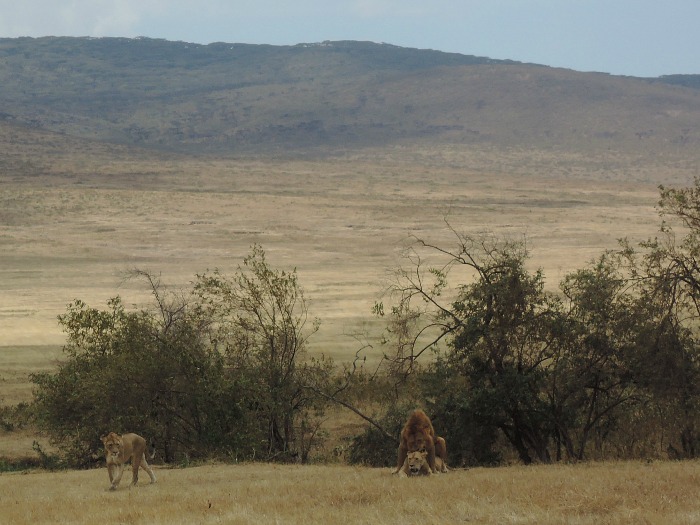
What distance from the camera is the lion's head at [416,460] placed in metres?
15.2

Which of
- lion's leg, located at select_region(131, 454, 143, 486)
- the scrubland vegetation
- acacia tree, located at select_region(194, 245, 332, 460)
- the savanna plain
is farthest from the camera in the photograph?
acacia tree, located at select_region(194, 245, 332, 460)

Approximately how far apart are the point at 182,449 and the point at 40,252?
57.2 metres

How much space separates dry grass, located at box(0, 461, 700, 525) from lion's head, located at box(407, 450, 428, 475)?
0.33 meters

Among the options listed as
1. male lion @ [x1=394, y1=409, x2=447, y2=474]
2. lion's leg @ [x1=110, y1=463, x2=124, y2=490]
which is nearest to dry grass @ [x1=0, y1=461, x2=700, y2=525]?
lion's leg @ [x1=110, y1=463, x2=124, y2=490]

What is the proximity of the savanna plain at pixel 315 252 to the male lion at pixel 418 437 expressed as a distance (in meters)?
0.56

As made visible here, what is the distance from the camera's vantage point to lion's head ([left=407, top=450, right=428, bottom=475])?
50.0 feet

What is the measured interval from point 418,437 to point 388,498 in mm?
2451

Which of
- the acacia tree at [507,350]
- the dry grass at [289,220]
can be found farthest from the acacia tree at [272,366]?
the dry grass at [289,220]

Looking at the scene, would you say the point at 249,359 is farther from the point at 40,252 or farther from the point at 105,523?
the point at 40,252

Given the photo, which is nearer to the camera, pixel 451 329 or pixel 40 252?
pixel 451 329

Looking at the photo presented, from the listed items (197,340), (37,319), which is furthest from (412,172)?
(197,340)

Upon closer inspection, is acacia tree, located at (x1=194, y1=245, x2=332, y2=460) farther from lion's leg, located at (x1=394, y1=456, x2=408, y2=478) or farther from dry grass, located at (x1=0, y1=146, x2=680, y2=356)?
dry grass, located at (x1=0, y1=146, x2=680, y2=356)

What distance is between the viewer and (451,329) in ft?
68.1

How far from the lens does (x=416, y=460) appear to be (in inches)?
601
